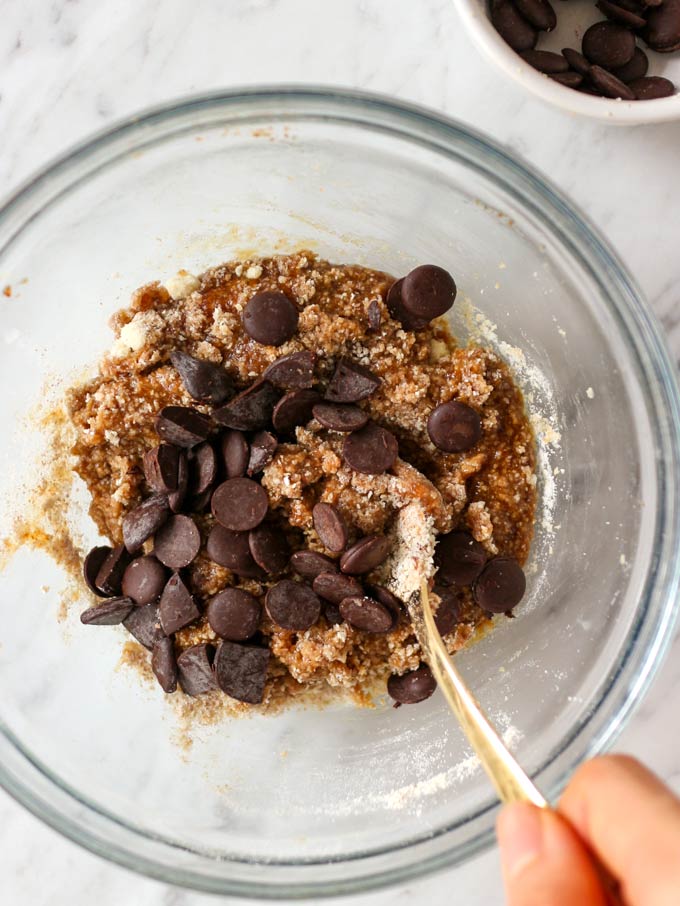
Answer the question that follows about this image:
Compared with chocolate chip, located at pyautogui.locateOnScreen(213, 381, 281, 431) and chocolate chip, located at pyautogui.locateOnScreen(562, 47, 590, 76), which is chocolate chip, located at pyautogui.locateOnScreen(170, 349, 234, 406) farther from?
chocolate chip, located at pyautogui.locateOnScreen(562, 47, 590, 76)

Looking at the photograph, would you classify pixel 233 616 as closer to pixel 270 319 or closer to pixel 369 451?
pixel 369 451

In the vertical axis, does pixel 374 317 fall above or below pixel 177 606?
above

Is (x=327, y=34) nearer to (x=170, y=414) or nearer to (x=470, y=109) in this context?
(x=470, y=109)

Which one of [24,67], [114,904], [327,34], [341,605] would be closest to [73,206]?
[24,67]

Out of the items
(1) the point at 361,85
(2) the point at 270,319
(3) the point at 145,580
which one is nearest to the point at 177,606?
(3) the point at 145,580

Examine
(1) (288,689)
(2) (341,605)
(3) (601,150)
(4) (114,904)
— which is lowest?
(4) (114,904)

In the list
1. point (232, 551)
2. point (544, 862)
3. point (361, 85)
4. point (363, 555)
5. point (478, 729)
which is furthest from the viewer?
point (361, 85)

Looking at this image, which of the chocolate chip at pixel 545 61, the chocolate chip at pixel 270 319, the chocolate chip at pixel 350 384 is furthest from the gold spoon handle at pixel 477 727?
the chocolate chip at pixel 545 61
